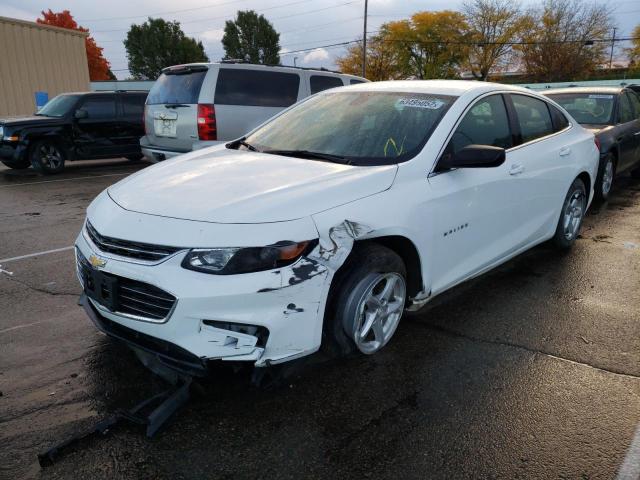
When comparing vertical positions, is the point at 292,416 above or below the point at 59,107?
below

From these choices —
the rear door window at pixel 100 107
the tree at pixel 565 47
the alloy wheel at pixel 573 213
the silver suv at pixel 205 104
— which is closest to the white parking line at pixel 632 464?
the alloy wheel at pixel 573 213

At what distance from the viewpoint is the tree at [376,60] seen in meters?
72.8

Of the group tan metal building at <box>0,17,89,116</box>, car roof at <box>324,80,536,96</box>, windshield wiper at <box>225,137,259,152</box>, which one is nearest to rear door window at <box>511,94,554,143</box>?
car roof at <box>324,80,536,96</box>

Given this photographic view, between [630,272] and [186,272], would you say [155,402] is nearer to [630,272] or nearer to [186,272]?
[186,272]

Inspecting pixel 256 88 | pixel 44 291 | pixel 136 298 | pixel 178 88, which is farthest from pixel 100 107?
pixel 136 298

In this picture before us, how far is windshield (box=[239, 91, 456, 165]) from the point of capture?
3363mm

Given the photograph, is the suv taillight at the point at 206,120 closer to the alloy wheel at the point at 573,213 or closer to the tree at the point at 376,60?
the alloy wheel at the point at 573,213

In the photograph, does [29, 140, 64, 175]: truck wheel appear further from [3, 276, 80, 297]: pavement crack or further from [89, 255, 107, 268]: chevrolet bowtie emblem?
[89, 255, 107, 268]: chevrolet bowtie emblem

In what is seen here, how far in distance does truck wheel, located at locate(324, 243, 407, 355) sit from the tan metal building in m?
21.7

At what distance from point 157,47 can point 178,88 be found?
248ft

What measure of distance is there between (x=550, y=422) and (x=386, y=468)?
930mm

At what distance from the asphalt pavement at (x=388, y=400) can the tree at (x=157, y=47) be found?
258ft

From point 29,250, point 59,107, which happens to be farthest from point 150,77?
point 29,250

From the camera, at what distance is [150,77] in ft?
254
